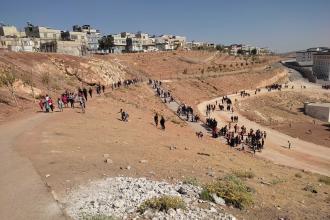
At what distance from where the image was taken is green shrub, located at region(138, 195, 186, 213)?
10953 mm

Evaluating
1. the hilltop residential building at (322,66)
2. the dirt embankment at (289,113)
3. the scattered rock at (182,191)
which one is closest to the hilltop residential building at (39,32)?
the dirt embankment at (289,113)

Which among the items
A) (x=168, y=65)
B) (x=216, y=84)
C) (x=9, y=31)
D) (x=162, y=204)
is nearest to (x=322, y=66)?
(x=168, y=65)

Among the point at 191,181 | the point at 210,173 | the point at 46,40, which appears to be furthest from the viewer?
the point at 46,40

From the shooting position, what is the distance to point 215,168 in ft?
61.0

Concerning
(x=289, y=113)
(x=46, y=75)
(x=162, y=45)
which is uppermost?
(x=162, y=45)

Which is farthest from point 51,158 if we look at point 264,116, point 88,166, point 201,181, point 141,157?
point 264,116

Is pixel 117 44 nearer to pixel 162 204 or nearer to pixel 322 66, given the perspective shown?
pixel 322 66

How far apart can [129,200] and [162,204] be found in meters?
1.13

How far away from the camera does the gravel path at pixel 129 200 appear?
10680 mm

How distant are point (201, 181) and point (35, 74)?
35945mm

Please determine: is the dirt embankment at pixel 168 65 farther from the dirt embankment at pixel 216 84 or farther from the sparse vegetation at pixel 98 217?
the sparse vegetation at pixel 98 217

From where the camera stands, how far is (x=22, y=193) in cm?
1188

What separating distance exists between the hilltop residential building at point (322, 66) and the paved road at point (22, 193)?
10486 centimetres

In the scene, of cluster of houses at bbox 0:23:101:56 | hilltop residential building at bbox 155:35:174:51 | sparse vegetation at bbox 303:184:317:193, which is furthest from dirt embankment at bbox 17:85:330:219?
hilltop residential building at bbox 155:35:174:51
